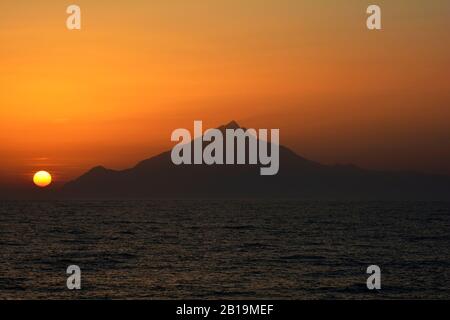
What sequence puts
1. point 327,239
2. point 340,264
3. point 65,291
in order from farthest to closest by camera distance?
point 327,239
point 340,264
point 65,291

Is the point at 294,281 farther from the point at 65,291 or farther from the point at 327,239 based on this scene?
the point at 327,239

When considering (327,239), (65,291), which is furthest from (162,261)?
(327,239)

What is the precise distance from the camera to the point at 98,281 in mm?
47312

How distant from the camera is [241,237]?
99375mm

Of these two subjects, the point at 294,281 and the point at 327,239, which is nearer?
the point at 294,281
